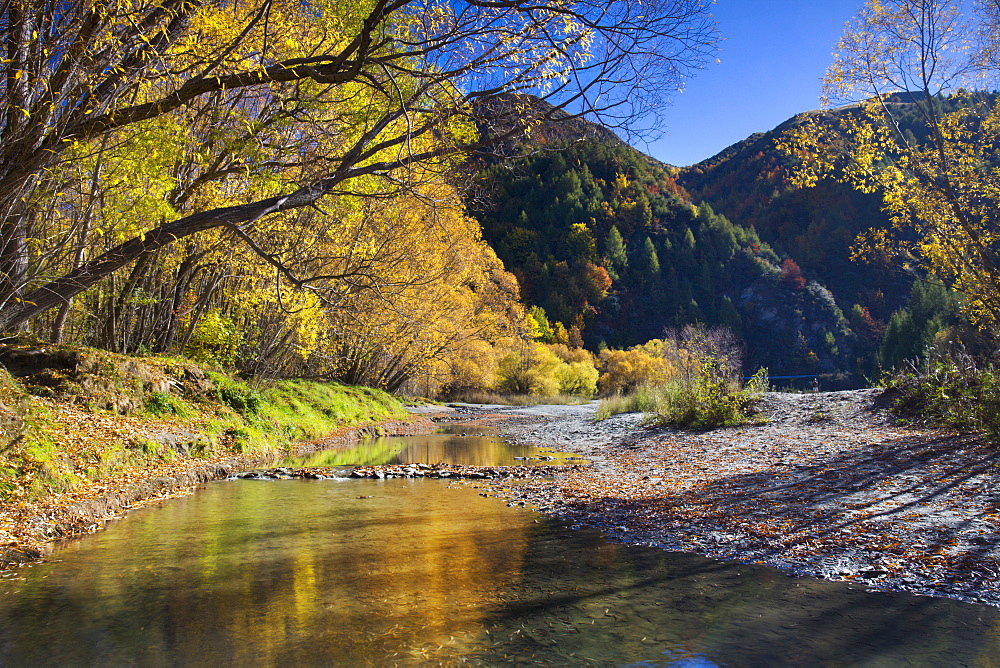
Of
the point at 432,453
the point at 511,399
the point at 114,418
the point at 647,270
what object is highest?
the point at 647,270

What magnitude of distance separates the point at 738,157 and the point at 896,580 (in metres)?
182

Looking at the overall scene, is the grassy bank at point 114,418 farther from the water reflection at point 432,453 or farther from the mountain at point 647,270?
the mountain at point 647,270

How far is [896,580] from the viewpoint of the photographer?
4.93 meters

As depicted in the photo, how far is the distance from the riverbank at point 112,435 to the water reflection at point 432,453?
3.07 feet

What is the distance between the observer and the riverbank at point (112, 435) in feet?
22.7

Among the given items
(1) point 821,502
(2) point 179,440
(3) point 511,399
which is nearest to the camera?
(1) point 821,502

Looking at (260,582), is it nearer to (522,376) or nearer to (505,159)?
(505,159)

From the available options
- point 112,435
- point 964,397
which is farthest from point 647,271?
Answer: point 112,435

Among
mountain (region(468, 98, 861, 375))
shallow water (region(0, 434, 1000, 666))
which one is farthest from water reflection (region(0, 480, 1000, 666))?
mountain (region(468, 98, 861, 375))

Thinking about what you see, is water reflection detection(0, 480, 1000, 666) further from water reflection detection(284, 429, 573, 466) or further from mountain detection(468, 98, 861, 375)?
mountain detection(468, 98, 861, 375)

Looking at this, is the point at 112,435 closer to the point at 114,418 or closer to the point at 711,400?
the point at 114,418

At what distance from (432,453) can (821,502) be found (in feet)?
34.2

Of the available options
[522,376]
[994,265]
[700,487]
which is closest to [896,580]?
[700,487]

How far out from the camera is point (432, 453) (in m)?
15.9
